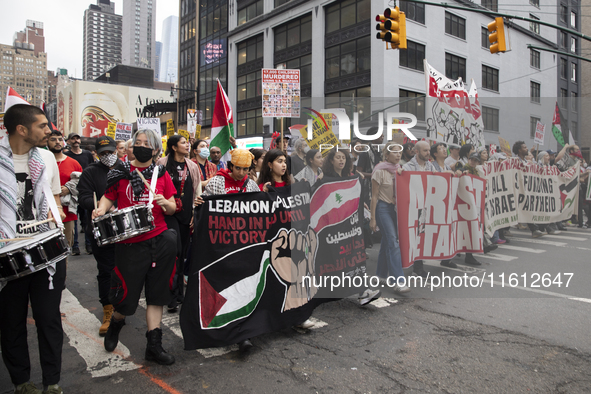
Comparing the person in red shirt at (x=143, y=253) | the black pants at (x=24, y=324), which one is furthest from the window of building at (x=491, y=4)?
the black pants at (x=24, y=324)

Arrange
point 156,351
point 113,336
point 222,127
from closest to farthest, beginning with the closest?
point 156,351 < point 113,336 < point 222,127

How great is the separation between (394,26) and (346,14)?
17085 millimetres

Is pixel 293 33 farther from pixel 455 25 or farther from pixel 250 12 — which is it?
pixel 455 25

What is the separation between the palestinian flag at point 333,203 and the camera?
4297mm

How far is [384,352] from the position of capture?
358 centimetres

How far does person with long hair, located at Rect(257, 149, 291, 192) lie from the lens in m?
4.30

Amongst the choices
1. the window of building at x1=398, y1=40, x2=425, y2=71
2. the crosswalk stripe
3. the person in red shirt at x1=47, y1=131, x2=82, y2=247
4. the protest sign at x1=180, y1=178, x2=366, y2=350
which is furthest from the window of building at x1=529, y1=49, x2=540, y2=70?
the person in red shirt at x1=47, y1=131, x2=82, y2=247

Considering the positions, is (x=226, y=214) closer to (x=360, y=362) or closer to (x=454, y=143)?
(x=360, y=362)

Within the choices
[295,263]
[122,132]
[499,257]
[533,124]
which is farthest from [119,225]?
[533,124]

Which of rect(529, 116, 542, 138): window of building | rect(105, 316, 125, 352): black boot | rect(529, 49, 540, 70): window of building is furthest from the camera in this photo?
rect(529, 49, 540, 70): window of building

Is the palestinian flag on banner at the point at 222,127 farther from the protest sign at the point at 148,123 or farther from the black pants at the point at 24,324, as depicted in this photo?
the black pants at the point at 24,324

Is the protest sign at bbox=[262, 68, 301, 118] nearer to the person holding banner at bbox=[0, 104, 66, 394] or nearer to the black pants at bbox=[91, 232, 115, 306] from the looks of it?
the black pants at bbox=[91, 232, 115, 306]

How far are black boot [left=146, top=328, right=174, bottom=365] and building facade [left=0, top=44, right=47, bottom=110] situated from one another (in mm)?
149069

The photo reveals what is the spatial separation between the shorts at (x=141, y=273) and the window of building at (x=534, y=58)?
129ft
